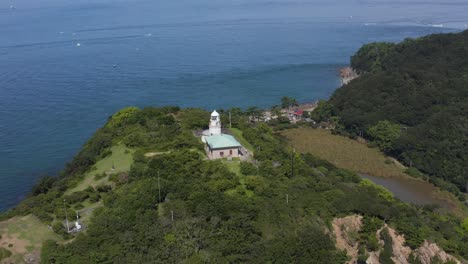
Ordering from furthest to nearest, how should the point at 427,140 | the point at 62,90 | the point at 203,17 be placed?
the point at 203,17 → the point at 62,90 → the point at 427,140

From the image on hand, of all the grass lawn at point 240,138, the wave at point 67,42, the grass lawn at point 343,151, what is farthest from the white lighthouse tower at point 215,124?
the wave at point 67,42

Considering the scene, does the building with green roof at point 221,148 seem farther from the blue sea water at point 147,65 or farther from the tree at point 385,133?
the tree at point 385,133

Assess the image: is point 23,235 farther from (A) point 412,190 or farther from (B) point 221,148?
(A) point 412,190

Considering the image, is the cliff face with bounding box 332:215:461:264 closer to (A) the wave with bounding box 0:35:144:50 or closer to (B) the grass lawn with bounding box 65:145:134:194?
(B) the grass lawn with bounding box 65:145:134:194

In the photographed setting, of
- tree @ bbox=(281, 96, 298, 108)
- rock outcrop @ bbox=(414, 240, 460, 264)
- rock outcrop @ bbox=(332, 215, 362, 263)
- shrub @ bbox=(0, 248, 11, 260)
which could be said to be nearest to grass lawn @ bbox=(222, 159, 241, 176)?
rock outcrop @ bbox=(332, 215, 362, 263)

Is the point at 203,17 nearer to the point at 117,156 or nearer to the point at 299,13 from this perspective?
the point at 299,13

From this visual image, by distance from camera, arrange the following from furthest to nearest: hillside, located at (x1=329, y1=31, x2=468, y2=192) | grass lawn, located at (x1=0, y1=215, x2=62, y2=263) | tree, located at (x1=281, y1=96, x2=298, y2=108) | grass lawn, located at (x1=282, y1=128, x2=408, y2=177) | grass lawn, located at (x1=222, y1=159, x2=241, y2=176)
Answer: tree, located at (x1=281, y1=96, x2=298, y2=108)
grass lawn, located at (x1=282, y1=128, x2=408, y2=177)
hillside, located at (x1=329, y1=31, x2=468, y2=192)
grass lawn, located at (x1=222, y1=159, x2=241, y2=176)
grass lawn, located at (x1=0, y1=215, x2=62, y2=263)

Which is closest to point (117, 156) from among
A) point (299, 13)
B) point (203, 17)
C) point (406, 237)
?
point (406, 237)
